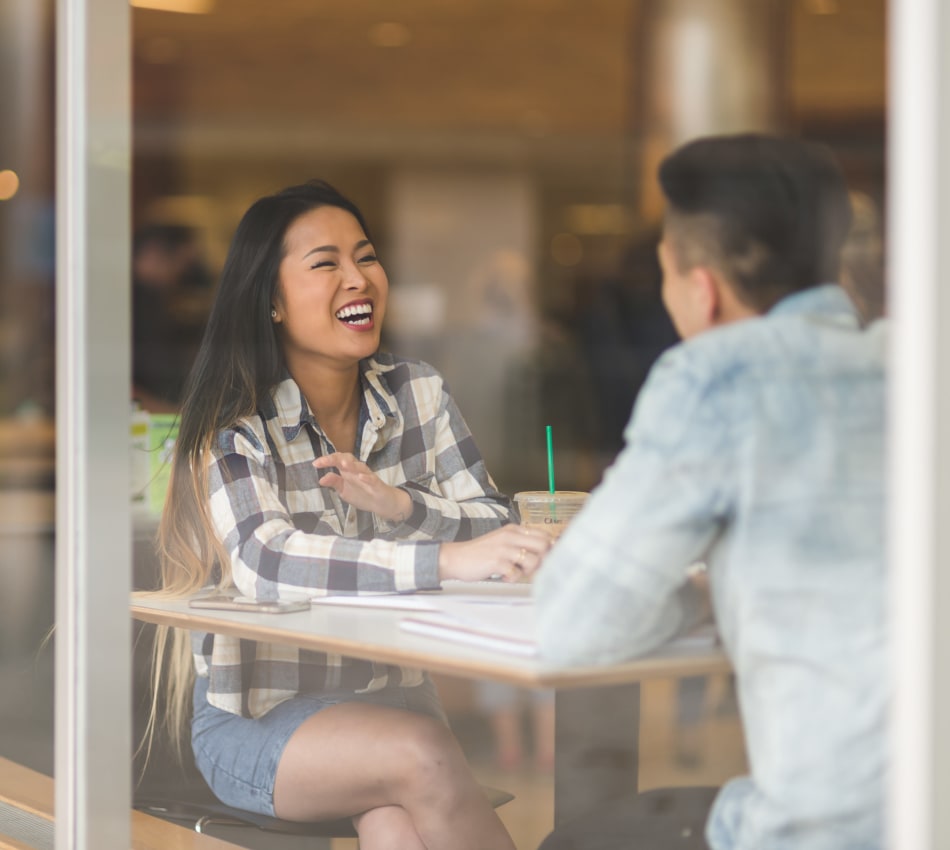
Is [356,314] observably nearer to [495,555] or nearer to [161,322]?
[495,555]

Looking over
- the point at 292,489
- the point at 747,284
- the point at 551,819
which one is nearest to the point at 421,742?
A: the point at 551,819

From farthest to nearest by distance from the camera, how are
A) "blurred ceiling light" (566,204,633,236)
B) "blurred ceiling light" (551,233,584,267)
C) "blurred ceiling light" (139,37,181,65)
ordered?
"blurred ceiling light" (551,233,584,267)
"blurred ceiling light" (566,204,633,236)
"blurred ceiling light" (139,37,181,65)

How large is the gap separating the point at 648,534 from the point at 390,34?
6.43m

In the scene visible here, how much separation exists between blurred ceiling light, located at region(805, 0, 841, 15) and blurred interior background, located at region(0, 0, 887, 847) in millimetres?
40

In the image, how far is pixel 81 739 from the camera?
1.58 metres

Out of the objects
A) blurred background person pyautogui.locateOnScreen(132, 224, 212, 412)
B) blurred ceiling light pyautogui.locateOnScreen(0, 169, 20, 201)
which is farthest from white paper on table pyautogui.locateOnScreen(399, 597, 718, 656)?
blurred ceiling light pyautogui.locateOnScreen(0, 169, 20, 201)

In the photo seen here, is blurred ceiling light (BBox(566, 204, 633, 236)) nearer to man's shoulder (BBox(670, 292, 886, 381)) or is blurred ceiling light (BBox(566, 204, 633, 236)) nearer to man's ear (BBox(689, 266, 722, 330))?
man's ear (BBox(689, 266, 722, 330))

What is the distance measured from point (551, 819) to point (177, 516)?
0.62 m

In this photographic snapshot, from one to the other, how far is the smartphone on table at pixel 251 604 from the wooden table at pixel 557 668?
0.01m

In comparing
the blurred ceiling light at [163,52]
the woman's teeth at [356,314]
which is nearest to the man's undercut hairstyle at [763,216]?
the woman's teeth at [356,314]

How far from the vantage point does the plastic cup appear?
1.63 metres

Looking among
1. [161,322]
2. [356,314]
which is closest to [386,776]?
[356,314]

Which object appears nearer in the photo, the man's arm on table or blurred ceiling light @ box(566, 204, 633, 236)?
the man's arm on table

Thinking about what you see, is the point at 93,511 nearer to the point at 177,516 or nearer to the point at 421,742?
the point at 177,516
